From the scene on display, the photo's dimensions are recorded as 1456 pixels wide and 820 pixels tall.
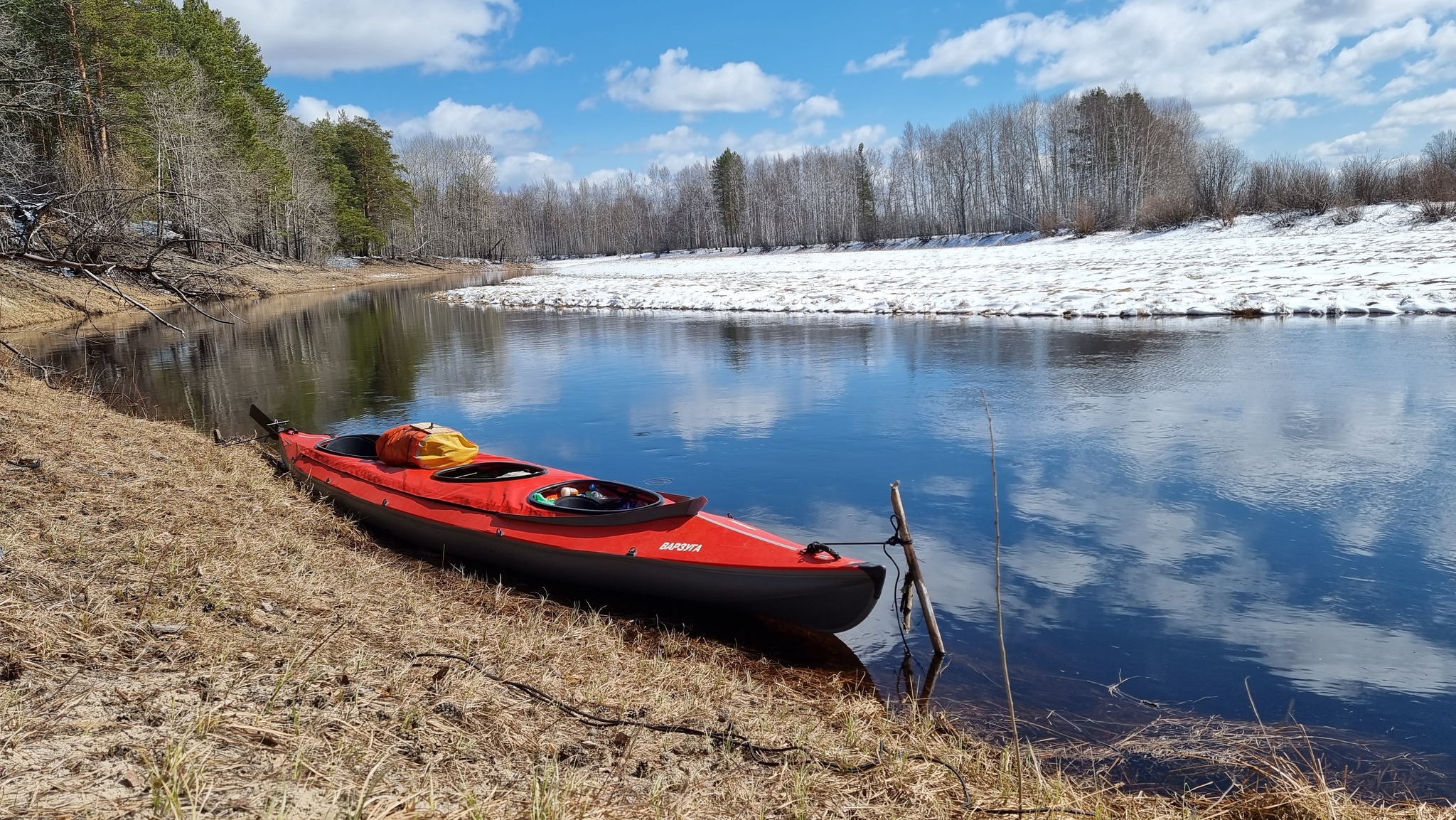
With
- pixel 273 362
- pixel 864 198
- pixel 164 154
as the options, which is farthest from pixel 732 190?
pixel 273 362

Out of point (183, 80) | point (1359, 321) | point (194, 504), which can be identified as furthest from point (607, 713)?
point (183, 80)

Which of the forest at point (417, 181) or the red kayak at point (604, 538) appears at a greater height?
the forest at point (417, 181)

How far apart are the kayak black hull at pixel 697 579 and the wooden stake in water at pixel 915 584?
27cm

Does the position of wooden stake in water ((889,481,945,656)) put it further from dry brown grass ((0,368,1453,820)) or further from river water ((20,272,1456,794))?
dry brown grass ((0,368,1453,820))

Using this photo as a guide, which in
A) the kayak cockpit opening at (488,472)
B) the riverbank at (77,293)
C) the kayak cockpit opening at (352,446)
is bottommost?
the kayak cockpit opening at (488,472)

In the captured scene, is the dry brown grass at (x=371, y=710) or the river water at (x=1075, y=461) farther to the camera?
the river water at (x=1075, y=461)

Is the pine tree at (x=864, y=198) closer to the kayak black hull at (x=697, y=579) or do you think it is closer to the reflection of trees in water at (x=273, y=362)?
the reflection of trees in water at (x=273, y=362)

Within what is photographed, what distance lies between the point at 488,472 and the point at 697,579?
8.80 feet

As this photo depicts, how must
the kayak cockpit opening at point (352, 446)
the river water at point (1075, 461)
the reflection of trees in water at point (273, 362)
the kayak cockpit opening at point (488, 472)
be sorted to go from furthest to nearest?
the reflection of trees in water at point (273, 362)
the kayak cockpit opening at point (352, 446)
the kayak cockpit opening at point (488, 472)
the river water at point (1075, 461)

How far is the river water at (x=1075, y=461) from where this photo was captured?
4762 millimetres

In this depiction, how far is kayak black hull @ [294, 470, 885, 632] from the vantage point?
5117 millimetres

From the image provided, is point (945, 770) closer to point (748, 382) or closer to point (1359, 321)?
point (748, 382)

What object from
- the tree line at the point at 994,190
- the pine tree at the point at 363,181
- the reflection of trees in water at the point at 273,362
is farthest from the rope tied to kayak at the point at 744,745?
the pine tree at the point at 363,181

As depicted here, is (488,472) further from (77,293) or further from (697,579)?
(77,293)
